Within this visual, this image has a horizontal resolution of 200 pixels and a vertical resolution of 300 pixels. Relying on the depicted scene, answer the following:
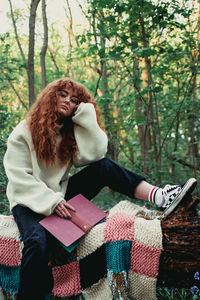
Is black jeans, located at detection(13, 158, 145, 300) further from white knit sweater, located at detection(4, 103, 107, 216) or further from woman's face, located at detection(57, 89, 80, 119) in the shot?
woman's face, located at detection(57, 89, 80, 119)

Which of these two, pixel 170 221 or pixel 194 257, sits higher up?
pixel 170 221

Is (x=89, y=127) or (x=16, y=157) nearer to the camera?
(x=16, y=157)

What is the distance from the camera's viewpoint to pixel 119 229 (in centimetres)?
164

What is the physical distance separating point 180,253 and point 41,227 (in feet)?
2.74

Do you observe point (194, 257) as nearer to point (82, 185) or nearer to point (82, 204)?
point (82, 204)

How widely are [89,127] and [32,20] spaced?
2745 millimetres

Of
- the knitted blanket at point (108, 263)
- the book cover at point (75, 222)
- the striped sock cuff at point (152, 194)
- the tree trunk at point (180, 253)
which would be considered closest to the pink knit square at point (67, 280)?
the knitted blanket at point (108, 263)

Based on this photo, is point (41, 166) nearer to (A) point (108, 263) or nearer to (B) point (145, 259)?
(A) point (108, 263)

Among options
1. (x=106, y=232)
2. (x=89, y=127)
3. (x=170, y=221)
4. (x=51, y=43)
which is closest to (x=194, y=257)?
(x=170, y=221)

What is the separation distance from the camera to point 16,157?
1912 millimetres

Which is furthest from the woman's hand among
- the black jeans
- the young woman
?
the black jeans

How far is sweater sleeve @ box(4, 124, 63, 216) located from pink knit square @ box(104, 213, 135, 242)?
15.0 inches

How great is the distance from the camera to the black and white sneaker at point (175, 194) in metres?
1.64

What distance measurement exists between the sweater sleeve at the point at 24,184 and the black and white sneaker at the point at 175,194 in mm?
712
